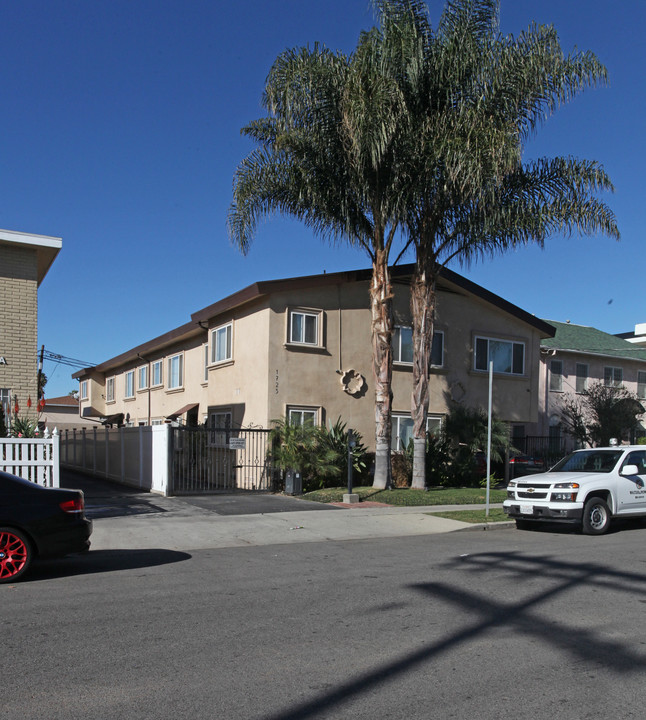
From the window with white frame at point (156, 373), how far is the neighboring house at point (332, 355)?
1.85 meters

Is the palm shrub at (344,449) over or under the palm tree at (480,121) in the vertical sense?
under

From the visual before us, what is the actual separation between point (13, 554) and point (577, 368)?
101ft

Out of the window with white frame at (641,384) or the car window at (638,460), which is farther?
the window with white frame at (641,384)

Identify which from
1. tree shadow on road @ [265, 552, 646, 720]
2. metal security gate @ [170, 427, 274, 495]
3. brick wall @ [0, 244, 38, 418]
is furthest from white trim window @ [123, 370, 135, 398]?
tree shadow on road @ [265, 552, 646, 720]

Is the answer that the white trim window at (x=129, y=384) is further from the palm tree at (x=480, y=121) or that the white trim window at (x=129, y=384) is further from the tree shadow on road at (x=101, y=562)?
the tree shadow on road at (x=101, y=562)

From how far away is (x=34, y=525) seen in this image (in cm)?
835

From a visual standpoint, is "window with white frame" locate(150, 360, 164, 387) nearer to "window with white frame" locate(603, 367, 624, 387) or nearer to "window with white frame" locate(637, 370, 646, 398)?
"window with white frame" locate(603, 367, 624, 387)

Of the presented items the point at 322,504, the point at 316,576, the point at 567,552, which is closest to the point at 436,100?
→ the point at 322,504

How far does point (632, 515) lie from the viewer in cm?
1360

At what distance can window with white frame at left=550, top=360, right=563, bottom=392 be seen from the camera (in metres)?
33.6

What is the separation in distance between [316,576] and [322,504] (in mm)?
8538

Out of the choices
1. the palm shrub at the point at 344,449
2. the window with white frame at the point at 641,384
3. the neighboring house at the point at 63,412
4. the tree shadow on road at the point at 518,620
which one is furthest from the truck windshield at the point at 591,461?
the neighboring house at the point at 63,412

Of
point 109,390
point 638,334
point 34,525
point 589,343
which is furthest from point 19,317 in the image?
point 638,334

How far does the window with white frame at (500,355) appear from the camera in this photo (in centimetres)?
2541
